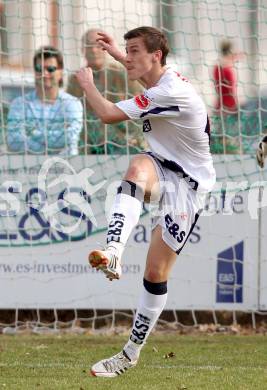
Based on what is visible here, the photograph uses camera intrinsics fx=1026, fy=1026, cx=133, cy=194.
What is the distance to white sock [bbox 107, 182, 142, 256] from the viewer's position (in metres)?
6.08

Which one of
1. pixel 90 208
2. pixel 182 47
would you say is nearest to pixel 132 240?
pixel 90 208

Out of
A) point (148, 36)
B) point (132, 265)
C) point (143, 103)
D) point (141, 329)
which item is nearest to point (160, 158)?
point (143, 103)

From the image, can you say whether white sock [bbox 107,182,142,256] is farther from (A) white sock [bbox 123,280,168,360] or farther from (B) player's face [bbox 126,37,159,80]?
(B) player's face [bbox 126,37,159,80]

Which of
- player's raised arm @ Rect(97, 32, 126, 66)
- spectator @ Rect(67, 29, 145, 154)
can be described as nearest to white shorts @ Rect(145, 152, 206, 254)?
player's raised arm @ Rect(97, 32, 126, 66)

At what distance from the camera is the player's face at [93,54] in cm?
999

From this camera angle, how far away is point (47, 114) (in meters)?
10.1

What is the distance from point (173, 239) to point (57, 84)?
391cm

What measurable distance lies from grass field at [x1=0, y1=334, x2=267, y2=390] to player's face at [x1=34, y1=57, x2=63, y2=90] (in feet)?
8.14

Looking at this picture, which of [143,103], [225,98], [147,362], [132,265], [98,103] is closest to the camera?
[98,103]

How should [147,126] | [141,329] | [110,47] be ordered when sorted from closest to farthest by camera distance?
[141,329] → [147,126] → [110,47]

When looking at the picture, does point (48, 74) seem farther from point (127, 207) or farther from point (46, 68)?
point (127, 207)

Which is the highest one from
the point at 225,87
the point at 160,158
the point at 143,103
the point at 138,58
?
the point at 138,58

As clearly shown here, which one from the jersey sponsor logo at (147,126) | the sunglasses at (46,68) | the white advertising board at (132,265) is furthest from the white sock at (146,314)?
the sunglasses at (46,68)

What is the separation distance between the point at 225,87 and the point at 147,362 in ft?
11.5
